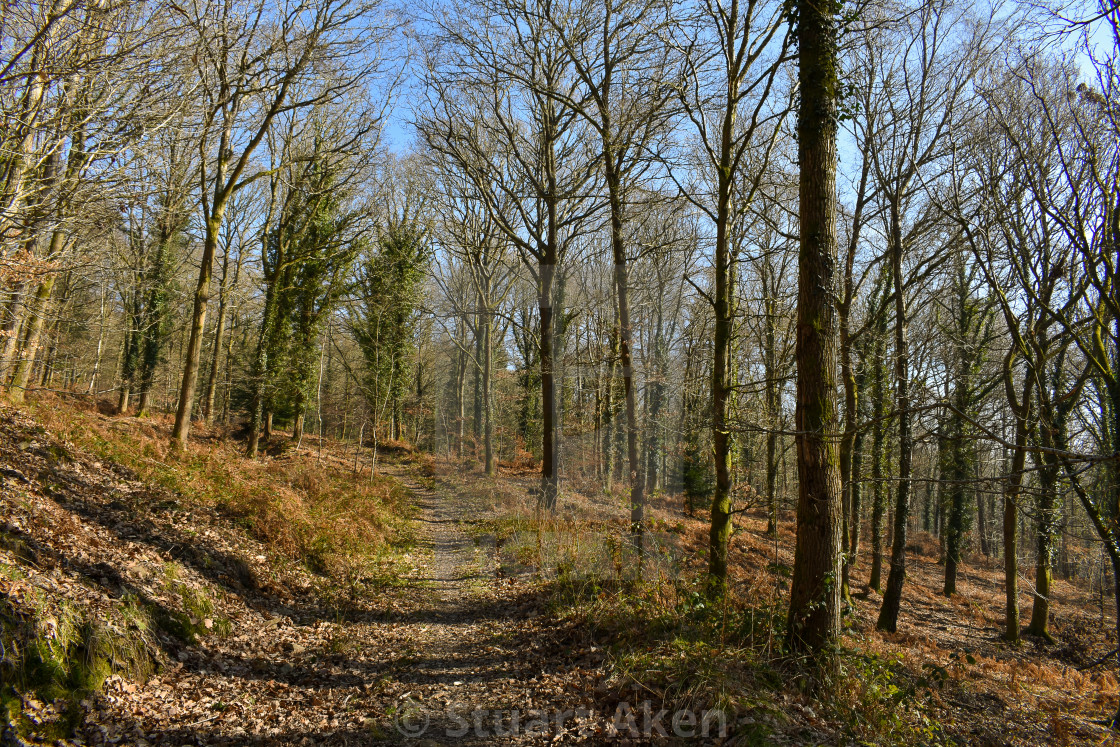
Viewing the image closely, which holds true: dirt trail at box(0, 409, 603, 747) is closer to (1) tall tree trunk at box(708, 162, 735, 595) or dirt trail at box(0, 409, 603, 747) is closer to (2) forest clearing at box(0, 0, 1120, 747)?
(2) forest clearing at box(0, 0, 1120, 747)

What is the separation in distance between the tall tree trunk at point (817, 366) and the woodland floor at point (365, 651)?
19.5 inches

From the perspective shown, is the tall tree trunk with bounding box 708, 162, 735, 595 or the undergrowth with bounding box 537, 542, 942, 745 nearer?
the undergrowth with bounding box 537, 542, 942, 745

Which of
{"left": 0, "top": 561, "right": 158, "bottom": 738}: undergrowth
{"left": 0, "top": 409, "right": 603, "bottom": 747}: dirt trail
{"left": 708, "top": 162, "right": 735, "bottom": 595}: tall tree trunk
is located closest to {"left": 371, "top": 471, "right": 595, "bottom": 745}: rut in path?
{"left": 0, "top": 409, "right": 603, "bottom": 747}: dirt trail

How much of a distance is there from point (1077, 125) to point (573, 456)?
17.1 meters

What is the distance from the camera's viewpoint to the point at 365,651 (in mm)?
5770

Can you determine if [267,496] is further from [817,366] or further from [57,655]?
[817,366]

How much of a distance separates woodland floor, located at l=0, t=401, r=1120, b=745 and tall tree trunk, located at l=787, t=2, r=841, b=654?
0.50 m

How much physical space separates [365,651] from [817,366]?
5527 mm

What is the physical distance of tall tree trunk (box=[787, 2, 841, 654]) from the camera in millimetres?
4613

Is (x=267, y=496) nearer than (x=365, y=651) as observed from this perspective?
No

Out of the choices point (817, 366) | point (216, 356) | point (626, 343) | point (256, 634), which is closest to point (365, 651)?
point (256, 634)

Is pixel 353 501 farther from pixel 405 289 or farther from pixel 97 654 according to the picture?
pixel 405 289

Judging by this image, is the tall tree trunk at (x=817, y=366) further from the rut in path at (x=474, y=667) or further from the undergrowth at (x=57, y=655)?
the undergrowth at (x=57, y=655)

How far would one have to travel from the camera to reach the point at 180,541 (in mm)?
6406
